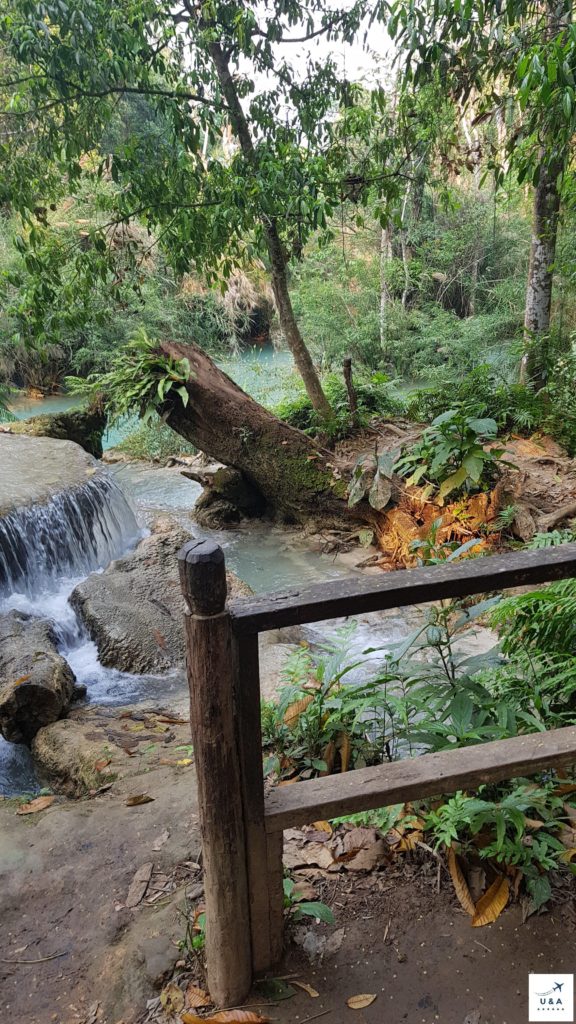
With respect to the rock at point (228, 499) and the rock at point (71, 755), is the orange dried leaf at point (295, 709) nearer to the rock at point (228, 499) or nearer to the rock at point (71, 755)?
the rock at point (71, 755)

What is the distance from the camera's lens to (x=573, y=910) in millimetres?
1904

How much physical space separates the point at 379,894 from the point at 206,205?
5711mm

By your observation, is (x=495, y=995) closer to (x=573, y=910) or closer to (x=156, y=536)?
(x=573, y=910)

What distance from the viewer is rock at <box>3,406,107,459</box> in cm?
959

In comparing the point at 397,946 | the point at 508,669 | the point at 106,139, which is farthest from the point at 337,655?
the point at 106,139

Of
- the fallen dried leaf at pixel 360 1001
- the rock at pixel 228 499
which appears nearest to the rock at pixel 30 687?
the fallen dried leaf at pixel 360 1001

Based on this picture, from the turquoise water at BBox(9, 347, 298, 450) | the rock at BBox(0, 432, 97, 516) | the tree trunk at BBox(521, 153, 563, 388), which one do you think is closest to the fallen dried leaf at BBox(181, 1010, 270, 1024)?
the rock at BBox(0, 432, 97, 516)

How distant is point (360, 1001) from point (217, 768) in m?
0.84

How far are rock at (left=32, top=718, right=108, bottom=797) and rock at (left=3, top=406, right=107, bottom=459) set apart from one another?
6.15 metres

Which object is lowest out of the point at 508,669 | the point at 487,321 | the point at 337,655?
the point at 508,669

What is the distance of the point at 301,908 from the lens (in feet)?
6.08

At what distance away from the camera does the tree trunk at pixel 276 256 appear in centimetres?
671

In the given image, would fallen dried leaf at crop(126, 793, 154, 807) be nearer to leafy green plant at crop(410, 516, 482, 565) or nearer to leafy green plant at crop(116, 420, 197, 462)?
leafy green plant at crop(410, 516, 482, 565)

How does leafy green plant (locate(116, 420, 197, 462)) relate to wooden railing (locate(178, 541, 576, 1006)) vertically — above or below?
below
